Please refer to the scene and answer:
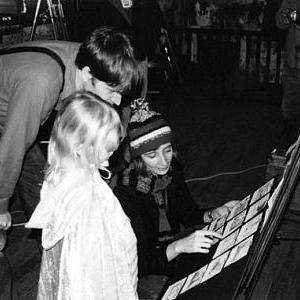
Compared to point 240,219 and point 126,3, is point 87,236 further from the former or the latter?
point 126,3

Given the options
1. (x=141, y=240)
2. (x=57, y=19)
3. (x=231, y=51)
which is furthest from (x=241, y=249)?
(x=231, y=51)

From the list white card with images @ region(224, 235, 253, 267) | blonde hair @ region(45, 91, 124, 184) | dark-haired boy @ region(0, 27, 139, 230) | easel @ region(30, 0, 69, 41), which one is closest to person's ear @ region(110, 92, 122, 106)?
dark-haired boy @ region(0, 27, 139, 230)

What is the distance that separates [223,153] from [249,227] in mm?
3256

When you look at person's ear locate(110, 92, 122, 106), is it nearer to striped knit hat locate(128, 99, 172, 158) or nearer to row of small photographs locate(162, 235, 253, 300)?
striped knit hat locate(128, 99, 172, 158)

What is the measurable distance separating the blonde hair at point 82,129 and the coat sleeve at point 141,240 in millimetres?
498

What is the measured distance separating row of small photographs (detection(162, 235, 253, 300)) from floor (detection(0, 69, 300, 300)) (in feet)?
2.73

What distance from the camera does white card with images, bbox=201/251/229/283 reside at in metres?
1.44

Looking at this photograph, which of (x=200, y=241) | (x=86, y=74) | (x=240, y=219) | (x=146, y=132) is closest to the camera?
(x=240, y=219)

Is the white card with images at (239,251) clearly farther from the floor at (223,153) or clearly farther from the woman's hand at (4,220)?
the floor at (223,153)

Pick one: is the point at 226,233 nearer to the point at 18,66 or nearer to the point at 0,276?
the point at 18,66

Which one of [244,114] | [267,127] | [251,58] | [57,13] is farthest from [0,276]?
[251,58]

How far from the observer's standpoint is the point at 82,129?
5.19ft

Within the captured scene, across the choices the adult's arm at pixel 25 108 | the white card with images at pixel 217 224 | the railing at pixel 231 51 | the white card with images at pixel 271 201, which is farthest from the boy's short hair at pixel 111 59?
the railing at pixel 231 51

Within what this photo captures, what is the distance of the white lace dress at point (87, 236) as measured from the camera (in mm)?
1576
